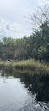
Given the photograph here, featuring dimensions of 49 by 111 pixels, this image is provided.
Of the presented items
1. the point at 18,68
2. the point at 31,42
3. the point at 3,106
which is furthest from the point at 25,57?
the point at 3,106

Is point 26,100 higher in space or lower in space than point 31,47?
lower

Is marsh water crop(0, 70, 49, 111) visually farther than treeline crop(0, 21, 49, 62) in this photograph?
No

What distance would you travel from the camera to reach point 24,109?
41.8 feet

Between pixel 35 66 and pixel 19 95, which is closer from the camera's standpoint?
pixel 19 95

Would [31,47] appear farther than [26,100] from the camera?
Yes

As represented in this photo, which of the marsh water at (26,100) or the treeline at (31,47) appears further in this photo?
the treeline at (31,47)

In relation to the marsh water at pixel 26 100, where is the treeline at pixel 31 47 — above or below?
above

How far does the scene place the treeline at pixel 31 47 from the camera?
4522cm

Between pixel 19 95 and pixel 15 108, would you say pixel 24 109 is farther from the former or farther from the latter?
pixel 19 95

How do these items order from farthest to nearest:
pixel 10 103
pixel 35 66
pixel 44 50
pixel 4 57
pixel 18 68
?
pixel 4 57, pixel 44 50, pixel 18 68, pixel 35 66, pixel 10 103

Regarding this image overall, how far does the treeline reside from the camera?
1780 inches

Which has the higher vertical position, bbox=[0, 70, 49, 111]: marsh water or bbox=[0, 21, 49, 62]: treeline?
bbox=[0, 21, 49, 62]: treeline

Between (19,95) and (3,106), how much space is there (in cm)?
376

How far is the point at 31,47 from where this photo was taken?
50.7 m
